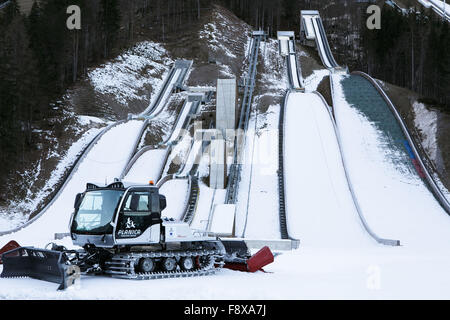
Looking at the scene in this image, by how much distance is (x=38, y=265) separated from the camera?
32.7 feet

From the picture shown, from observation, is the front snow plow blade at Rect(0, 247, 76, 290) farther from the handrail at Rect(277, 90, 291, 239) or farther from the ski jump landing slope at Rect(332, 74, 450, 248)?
the ski jump landing slope at Rect(332, 74, 450, 248)

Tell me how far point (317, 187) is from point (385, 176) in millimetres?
3686

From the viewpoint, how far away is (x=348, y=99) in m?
34.9

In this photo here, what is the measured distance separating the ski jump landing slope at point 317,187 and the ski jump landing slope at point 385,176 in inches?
26.7

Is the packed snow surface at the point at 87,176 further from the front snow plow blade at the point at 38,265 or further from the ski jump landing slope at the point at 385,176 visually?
the ski jump landing slope at the point at 385,176

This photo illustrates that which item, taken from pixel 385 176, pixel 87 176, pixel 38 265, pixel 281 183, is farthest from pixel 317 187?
pixel 38 265

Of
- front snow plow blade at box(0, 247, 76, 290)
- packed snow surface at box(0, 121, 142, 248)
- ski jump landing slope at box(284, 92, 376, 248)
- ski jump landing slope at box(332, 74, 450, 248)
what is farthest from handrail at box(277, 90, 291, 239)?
front snow plow blade at box(0, 247, 76, 290)

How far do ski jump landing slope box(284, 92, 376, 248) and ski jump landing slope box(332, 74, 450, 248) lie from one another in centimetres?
68

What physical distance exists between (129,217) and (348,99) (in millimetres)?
26797

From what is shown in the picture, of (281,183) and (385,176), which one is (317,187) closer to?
(281,183)

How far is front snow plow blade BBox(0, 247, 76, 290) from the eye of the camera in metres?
8.95

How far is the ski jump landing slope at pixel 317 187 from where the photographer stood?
19656mm

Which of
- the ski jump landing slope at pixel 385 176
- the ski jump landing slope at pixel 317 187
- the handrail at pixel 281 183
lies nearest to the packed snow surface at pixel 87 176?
the handrail at pixel 281 183

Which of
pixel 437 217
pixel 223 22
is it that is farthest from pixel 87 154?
pixel 223 22
